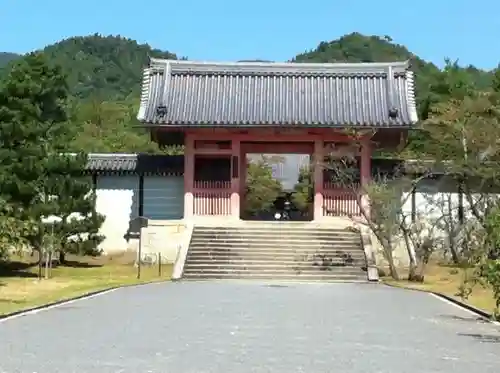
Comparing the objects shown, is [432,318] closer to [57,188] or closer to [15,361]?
[15,361]

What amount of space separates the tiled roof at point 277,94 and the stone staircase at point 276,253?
3.72 meters

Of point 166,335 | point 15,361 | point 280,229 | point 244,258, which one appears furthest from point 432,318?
point 280,229

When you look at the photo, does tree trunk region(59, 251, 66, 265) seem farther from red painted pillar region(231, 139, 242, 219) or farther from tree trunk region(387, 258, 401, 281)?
tree trunk region(387, 258, 401, 281)

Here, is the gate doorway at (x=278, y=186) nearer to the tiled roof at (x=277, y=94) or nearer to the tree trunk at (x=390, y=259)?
the tiled roof at (x=277, y=94)

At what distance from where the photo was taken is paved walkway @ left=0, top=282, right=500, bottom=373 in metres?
8.45

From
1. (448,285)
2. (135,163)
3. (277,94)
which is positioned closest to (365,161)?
(277,94)

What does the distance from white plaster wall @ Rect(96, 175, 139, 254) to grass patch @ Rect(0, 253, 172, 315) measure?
717mm

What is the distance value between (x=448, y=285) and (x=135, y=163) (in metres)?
13.3

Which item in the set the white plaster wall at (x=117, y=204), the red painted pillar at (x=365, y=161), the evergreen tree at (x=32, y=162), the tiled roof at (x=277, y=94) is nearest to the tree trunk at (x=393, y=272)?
the red painted pillar at (x=365, y=161)

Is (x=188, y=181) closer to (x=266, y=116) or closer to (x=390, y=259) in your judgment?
(x=266, y=116)

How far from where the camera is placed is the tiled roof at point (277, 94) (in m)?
29.1

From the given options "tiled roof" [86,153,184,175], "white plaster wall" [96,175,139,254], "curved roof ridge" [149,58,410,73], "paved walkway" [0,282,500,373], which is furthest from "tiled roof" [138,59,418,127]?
"paved walkway" [0,282,500,373]

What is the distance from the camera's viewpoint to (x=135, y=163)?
3097 centimetres

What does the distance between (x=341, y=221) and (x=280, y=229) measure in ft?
7.87
